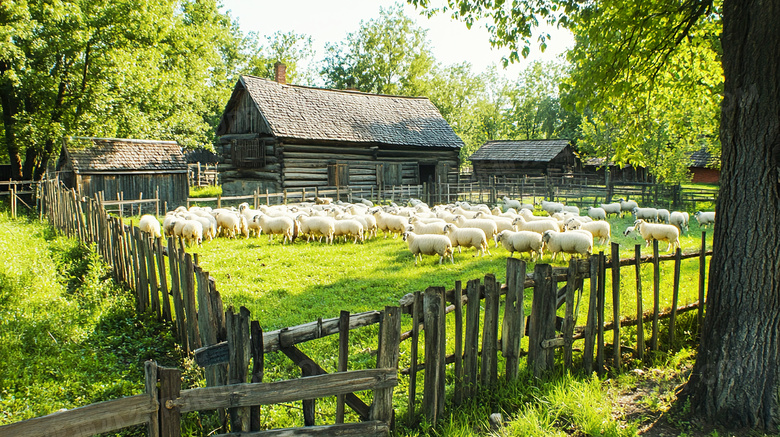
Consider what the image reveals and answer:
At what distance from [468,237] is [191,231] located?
7.16 meters

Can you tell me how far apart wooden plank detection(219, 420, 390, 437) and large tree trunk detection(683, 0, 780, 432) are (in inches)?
114

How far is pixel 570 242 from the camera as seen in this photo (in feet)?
35.8

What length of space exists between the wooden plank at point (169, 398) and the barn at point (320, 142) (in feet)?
66.0

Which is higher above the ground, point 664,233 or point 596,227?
point 596,227

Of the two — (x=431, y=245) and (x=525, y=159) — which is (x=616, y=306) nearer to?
(x=431, y=245)

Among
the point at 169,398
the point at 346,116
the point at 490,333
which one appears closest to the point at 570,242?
the point at 490,333

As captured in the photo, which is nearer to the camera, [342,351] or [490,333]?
[342,351]

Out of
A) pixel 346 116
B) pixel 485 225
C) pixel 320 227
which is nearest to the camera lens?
pixel 485 225

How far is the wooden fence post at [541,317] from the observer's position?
4672 mm

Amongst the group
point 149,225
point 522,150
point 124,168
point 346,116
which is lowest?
point 149,225

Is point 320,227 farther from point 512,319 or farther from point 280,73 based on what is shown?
point 280,73

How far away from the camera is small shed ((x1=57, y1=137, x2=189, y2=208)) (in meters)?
21.5

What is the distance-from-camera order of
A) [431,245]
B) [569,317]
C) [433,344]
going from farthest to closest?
[431,245]
[569,317]
[433,344]

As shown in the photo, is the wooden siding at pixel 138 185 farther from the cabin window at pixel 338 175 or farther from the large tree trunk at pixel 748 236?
the large tree trunk at pixel 748 236
